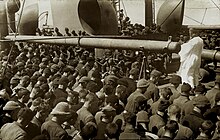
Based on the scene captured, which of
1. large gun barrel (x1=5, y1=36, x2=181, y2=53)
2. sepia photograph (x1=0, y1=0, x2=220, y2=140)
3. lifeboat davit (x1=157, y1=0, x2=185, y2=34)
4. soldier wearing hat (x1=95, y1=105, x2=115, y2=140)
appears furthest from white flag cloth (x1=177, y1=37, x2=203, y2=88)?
lifeboat davit (x1=157, y1=0, x2=185, y2=34)

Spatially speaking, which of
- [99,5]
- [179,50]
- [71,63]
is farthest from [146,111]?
[99,5]

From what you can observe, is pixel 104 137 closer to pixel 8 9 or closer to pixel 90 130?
pixel 90 130

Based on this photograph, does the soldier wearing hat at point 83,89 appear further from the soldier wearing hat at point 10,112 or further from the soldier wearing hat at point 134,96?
the soldier wearing hat at point 10,112

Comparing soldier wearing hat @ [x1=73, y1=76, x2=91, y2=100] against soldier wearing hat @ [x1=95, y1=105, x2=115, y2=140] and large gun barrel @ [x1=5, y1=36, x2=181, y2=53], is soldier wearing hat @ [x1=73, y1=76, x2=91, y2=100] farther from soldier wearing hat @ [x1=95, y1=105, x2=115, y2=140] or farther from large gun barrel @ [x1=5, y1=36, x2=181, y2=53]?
large gun barrel @ [x1=5, y1=36, x2=181, y2=53]

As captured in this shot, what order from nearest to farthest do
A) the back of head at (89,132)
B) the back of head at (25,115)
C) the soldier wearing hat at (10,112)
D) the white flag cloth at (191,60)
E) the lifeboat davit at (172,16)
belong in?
the back of head at (89,132) → the back of head at (25,115) → the soldier wearing hat at (10,112) → the white flag cloth at (191,60) → the lifeboat davit at (172,16)

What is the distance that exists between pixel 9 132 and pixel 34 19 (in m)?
13.7

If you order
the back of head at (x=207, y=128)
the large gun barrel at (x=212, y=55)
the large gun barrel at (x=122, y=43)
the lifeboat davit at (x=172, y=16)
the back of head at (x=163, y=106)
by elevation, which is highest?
the lifeboat davit at (x=172, y=16)

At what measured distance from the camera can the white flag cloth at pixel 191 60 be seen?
9820 mm

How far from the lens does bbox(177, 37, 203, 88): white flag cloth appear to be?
982cm

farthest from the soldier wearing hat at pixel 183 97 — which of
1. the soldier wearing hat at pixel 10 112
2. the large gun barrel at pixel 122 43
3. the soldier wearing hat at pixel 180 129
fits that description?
the soldier wearing hat at pixel 10 112

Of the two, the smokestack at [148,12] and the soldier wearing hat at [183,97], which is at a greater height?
the smokestack at [148,12]

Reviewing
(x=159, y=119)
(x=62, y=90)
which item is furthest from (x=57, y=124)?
(x=62, y=90)

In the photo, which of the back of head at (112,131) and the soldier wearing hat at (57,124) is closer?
the back of head at (112,131)

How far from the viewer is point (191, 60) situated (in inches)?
389
